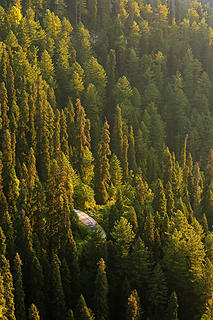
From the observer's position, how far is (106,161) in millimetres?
102750

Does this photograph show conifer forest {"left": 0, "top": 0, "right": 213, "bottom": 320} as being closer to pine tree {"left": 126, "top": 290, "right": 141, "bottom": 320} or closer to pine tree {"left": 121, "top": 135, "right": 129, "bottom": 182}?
pine tree {"left": 126, "top": 290, "right": 141, "bottom": 320}

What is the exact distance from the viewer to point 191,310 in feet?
226

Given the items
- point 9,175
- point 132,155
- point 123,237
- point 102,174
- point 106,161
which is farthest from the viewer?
point 132,155

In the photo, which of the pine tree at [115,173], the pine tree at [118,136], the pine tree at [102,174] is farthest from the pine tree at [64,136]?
the pine tree at [118,136]

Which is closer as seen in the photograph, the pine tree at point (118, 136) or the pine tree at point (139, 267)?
the pine tree at point (139, 267)

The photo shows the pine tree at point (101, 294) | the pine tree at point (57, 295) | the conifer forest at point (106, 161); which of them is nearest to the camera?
the pine tree at point (57, 295)

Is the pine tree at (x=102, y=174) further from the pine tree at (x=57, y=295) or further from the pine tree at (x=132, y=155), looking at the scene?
the pine tree at (x=57, y=295)

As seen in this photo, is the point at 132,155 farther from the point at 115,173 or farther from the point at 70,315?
the point at 70,315

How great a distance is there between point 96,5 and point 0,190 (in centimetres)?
11085

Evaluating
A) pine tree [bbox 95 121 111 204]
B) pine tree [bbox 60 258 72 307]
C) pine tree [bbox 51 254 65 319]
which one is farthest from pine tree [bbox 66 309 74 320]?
pine tree [bbox 95 121 111 204]

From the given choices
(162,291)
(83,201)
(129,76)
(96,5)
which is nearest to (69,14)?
(96,5)

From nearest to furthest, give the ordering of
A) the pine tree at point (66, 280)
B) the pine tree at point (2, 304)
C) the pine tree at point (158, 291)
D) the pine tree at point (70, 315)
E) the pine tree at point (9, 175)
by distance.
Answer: the pine tree at point (2, 304), the pine tree at point (70, 315), the pine tree at point (66, 280), the pine tree at point (158, 291), the pine tree at point (9, 175)

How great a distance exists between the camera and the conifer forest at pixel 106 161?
67.8m

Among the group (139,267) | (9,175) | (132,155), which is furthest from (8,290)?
(132,155)
